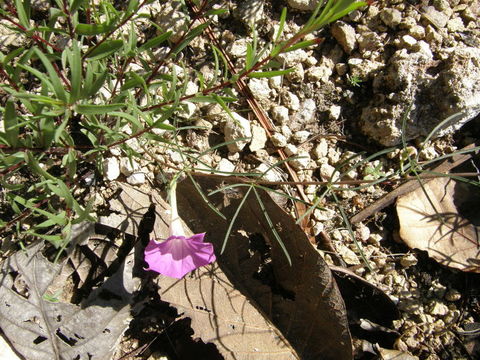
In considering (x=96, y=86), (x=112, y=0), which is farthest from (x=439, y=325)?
(x=112, y=0)

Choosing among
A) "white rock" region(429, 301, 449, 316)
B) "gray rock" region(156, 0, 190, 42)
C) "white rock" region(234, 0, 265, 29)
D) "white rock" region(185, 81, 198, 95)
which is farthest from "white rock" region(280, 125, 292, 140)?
"white rock" region(429, 301, 449, 316)

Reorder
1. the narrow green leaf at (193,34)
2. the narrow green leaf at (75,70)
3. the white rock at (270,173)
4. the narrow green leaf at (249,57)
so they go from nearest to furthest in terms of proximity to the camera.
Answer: the narrow green leaf at (75,70) → the narrow green leaf at (249,57) → the narrow green leaf at (193,34) → the white rock at (270,173)

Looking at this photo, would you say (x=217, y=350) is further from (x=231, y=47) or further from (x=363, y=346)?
(x=231, y=47)

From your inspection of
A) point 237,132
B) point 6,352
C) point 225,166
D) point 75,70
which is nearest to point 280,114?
point 237,132

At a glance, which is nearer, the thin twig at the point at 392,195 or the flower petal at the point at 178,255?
the flower petal at the point at 178,255

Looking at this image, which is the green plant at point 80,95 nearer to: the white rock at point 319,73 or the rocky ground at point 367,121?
the rocky ground at point 367,121

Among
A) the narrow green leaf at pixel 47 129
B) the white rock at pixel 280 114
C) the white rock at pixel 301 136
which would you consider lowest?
the white rock at pixel 301 136

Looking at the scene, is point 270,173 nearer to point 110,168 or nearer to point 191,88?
point 191,88

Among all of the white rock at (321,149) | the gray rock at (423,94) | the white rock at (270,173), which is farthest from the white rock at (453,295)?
the white rock at (270,173)
